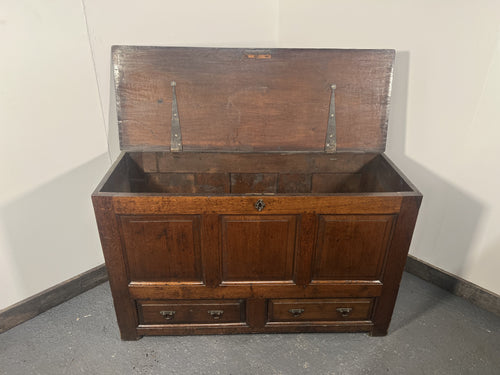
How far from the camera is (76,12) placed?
1.60 meters

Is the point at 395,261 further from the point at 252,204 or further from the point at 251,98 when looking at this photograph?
the point at 251,98

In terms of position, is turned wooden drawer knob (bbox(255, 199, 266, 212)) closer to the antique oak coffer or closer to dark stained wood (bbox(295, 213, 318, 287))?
the antique oak coffer

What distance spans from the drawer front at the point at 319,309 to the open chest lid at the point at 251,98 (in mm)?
754

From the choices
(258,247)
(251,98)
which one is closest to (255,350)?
(258,247)

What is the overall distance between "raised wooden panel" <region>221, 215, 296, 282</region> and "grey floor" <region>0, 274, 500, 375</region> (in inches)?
15.4

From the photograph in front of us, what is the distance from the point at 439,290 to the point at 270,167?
1.25m

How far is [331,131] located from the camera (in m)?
1.78

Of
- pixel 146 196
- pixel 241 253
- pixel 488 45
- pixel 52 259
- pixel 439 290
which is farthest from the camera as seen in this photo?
pixel 439 290

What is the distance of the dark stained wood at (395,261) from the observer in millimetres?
1394

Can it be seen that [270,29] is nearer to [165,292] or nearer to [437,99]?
[437,99]

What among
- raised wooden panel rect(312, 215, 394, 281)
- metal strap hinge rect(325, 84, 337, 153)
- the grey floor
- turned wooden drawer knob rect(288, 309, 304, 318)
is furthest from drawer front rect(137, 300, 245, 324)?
metal strap hinge rect(325, 84, 337, 153)

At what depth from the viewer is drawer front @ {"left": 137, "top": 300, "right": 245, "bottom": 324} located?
162cm

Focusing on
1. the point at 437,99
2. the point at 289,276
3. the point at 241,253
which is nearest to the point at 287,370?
the point at 289,276

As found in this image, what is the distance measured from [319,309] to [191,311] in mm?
614
